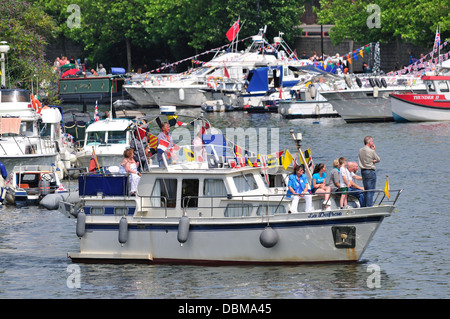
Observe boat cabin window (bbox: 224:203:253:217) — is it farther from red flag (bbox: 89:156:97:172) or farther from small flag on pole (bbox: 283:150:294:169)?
red flag (bbox: 89:156:97:172)

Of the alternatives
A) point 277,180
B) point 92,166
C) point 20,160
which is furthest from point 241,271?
point 20,160

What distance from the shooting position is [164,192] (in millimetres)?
26578

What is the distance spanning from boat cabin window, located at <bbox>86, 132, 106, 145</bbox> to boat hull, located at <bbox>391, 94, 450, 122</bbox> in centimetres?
2353

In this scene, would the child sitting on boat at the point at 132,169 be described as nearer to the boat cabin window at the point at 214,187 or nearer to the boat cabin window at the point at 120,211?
the boat cabin window at the point at 120,211

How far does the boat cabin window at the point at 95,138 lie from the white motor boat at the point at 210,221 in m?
16.3

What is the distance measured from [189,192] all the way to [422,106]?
1455 inches

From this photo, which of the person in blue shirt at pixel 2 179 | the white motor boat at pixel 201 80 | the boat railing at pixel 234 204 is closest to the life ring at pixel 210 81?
the white motor boat at pixel 201 80

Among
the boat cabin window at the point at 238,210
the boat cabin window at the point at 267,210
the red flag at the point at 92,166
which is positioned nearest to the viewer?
the boat cabin window at the point at 267,210

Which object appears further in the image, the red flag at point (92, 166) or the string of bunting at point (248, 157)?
the red flag at point (92, 166)

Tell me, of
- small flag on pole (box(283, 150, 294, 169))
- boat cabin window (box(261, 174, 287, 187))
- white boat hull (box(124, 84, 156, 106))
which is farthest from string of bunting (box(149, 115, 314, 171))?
white boat hull (box(124, 84, 156, 106))

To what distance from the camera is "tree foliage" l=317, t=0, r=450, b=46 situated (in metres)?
76.4

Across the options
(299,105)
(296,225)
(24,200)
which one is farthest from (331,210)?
(299,105)

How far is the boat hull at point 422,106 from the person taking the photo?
61031 mm
